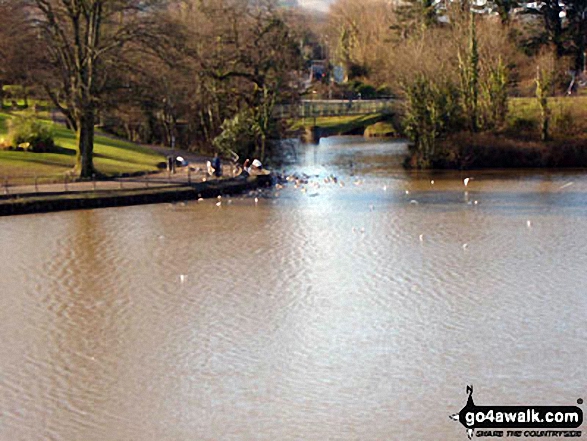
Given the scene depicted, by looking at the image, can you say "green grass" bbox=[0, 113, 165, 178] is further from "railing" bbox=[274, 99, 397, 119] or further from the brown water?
"railing" bbox=[274, 99, 397, 119]

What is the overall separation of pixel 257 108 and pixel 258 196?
9.19 m

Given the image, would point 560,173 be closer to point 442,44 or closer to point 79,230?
point 442,44

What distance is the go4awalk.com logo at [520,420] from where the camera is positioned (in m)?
11.8

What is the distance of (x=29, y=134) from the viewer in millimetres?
38125

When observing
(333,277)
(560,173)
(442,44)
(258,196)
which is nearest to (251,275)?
(333,277)

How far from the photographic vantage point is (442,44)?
178 feet

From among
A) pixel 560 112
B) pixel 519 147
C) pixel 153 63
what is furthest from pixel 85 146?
pixel 560 112

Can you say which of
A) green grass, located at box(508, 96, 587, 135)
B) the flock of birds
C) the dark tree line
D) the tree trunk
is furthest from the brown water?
green grass, located at box(508, 96, 587, 135)

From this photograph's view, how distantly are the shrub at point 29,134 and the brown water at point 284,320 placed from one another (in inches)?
415

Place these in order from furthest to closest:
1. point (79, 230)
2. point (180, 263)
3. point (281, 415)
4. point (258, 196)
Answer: point (258, 196)
point (79, 230)
point (180, 263)
point (281, 415)

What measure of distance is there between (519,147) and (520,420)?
112 feet

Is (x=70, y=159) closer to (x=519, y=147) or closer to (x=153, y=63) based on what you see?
(x=153, y=63)

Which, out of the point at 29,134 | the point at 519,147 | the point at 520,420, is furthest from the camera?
the point at 519,147

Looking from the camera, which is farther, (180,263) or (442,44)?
(442,44)
